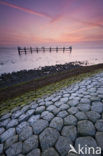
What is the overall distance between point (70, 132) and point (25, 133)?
109 cm

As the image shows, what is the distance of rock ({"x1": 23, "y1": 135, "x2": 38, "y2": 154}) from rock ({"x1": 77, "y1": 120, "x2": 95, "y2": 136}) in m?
0.96

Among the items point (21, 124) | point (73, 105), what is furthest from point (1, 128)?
point (73, 105)

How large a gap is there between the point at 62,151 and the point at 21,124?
4.46 feet

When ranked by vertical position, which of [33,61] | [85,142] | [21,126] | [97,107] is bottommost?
[21,126]

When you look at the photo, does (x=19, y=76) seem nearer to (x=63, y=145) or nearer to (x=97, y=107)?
(x=97, y=107)

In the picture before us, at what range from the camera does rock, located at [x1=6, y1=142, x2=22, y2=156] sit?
1.73 m

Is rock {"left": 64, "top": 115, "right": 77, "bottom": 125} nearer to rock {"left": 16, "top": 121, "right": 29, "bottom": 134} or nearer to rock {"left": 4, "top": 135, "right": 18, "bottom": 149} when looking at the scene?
rock {"left": 16, "top": 121, "right": 29, "bottom": 134}

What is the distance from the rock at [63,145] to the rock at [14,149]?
2.58 ft

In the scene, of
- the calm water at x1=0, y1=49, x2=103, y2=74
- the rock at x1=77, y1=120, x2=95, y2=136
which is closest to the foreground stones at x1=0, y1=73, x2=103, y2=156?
the rock at x1=77, y1=120, x2=95, y2=136

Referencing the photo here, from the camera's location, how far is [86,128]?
1.86 meters

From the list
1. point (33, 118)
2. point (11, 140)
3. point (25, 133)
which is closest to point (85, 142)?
point (25, 133)

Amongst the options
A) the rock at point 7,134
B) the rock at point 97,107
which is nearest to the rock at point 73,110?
the rock at point 97,107

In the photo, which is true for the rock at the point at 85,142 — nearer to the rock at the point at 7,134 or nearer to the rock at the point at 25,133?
the rock at the point at 25,133

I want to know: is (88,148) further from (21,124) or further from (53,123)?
(21,124)
